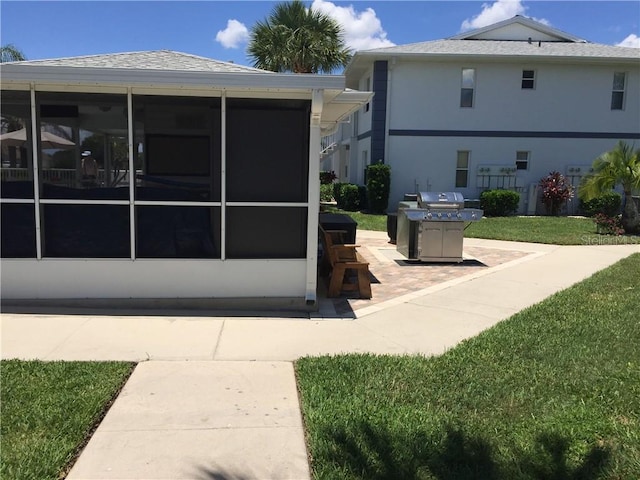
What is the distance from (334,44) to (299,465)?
2014 cm

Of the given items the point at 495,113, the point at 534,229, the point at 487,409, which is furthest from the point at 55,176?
the point at 495,113

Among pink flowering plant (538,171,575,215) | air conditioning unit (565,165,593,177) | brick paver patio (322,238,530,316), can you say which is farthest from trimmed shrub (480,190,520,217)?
brick paver patio (322,238,530,316)

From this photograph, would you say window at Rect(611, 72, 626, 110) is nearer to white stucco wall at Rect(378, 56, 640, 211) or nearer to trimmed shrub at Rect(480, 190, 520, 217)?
white stucco wall at Rect(378, 56, 640, 211)

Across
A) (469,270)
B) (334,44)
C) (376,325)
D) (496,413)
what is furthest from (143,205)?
(334,44)

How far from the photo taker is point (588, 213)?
20.0 meters

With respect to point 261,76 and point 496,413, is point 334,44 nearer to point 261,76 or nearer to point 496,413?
point 261,76

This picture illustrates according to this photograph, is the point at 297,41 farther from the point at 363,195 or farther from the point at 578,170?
the point at 578,170

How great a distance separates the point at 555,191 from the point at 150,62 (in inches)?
668

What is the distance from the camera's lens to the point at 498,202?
1911 cm

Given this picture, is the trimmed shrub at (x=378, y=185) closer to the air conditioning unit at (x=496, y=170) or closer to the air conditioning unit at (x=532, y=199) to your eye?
the air conditioning unit at (x=496, y=170)

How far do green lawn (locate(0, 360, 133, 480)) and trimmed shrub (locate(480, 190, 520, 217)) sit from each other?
54.6 ft

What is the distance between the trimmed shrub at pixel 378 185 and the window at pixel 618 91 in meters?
9.10

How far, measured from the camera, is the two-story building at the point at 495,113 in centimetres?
1939

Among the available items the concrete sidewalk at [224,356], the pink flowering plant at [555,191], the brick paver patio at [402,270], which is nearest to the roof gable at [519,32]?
the pink flowering plant at [555,191]
